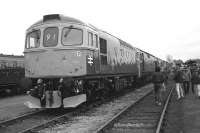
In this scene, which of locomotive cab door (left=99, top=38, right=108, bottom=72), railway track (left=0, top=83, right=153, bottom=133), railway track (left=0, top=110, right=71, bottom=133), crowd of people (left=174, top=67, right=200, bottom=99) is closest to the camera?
railway track (left=0, top=83, right=153, bottom=133)

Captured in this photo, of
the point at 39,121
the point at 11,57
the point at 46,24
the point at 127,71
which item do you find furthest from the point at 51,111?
the point at 11,57

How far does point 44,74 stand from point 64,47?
1254 millimetres

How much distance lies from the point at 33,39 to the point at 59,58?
1594 mm

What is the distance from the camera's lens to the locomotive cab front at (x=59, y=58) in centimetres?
990

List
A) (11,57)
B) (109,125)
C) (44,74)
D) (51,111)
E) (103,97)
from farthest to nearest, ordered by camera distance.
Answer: (11,57)
(103,97)
(51,111)
(44,74)
(109,125)

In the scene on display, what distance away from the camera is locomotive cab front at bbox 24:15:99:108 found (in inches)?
390

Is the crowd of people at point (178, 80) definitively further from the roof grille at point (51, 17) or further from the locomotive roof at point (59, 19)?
the roof grille at point (51, 17)

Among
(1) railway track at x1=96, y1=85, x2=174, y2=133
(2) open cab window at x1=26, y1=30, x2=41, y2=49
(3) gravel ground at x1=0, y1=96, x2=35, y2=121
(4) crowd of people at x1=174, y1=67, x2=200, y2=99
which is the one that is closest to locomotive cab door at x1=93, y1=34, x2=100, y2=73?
(1) railway track at x1=96, y1=85, x2=174, y2=133

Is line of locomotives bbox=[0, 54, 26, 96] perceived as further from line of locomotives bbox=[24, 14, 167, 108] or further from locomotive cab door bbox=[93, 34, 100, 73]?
locomotive cab door bbox=[93, 34, 100, 73]

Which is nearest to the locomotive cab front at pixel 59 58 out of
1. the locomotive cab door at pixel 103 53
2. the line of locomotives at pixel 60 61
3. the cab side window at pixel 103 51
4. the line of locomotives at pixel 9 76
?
the line of locomotives at pixel 60 61

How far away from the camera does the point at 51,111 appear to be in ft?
36.3

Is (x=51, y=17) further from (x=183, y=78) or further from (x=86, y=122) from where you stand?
(x=183, y=78)

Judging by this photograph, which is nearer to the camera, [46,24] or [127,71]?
[46,24]

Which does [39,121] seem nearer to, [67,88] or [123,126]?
[67,88]
